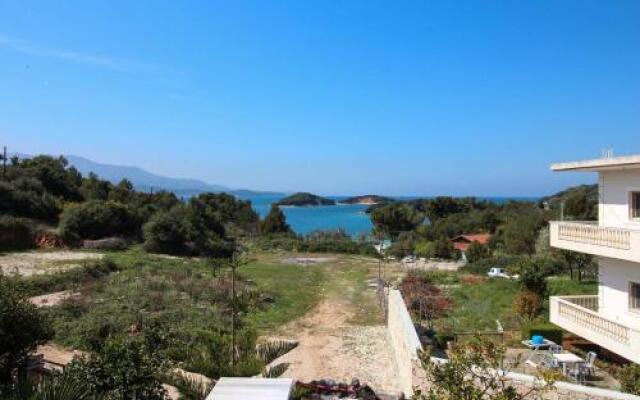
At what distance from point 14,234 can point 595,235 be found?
29.5 meters

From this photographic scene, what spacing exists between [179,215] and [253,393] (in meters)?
31.8

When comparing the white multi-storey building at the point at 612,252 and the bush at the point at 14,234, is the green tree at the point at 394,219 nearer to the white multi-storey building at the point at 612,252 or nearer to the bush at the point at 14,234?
the bush at the point at 14,234

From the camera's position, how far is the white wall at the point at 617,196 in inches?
510

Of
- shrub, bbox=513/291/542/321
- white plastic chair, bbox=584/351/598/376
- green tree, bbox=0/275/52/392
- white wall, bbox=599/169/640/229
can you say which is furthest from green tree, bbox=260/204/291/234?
green tree, bbox=0/275/52/392

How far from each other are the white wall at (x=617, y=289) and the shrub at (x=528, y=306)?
12.8ft

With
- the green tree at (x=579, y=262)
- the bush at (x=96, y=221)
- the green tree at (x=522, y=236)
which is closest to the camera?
the green tree at (x=579, y=262)

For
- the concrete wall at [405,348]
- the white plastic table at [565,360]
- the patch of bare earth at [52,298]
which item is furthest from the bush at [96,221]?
the white plastic table at [565,360]

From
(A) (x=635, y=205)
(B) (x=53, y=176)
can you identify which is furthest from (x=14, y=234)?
(A) (x=635, y=205)

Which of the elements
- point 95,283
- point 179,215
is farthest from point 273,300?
point 179,215

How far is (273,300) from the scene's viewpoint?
2159cm

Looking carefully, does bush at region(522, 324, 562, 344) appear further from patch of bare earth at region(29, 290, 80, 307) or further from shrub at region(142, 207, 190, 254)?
shrub at region(142, 207, 190, 254)

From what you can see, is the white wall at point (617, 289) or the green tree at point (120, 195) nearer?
the white wall at point (617, 289)

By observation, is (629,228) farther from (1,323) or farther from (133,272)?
(133,272)

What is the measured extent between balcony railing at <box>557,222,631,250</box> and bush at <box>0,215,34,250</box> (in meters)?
28.1
